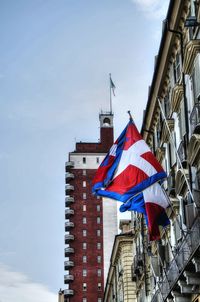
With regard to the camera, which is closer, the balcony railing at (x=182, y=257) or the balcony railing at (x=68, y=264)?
the balcony railing at (x=182, y=257)

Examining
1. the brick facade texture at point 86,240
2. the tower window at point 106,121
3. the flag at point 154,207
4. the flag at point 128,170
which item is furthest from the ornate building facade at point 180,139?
the tower window at point 106,121

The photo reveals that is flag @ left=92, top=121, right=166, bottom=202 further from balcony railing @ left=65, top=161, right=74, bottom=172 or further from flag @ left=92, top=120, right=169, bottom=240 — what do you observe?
balcony railing @ left=65, top=161, right=74, bottom=172

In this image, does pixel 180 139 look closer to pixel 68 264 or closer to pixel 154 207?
pixel 154 207

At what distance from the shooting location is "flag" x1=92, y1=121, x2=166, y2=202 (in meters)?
29.4

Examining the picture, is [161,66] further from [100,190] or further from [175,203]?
[100,190]

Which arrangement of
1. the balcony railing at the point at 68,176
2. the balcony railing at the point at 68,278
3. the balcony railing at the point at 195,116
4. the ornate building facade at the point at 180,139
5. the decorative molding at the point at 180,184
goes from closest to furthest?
the balcony railing at the point at 195,116, the ornate building facade at the point at 180,139, the decorative molding at the point at 180,184, the balcony railing at the point at 68,278, the balcony railing at the point at 68,176

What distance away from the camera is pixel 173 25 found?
33.4 m

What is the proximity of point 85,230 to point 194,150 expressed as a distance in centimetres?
11965

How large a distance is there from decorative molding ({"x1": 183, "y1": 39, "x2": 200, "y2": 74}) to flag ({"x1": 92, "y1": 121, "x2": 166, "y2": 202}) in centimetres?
352

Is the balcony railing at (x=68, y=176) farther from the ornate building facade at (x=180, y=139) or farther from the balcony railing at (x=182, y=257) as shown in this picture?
the balcony railing at (x=182, y=257)

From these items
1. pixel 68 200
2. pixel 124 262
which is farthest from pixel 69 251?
pixel 124 262

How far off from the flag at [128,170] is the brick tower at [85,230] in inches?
4436

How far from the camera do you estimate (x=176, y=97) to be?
33938mm

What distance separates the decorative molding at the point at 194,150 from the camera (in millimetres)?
28423
